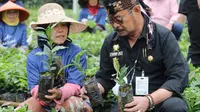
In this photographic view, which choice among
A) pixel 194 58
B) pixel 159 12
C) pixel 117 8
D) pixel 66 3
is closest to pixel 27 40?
pixel 159 12

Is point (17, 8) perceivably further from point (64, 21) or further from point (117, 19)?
point (117, 19)

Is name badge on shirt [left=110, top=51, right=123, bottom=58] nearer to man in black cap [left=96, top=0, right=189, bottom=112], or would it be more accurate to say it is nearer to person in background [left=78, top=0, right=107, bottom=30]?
man in black cap [left=96, top=0, right=189, bottom=112]

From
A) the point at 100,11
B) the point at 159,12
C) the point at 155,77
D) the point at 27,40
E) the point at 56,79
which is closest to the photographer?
the point at 56,79

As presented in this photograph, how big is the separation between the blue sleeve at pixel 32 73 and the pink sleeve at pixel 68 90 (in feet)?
0.92

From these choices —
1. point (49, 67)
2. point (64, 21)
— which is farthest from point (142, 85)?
point (64, 21)

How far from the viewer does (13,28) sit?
7.32m

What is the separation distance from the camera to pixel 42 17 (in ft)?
14.1

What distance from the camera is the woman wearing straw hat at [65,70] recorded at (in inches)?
145

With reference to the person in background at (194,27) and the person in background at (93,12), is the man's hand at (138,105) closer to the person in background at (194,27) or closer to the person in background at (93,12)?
the person in background at (194,27)

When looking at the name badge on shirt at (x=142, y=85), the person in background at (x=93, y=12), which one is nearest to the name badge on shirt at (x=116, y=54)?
the name badge on shirt at (x=142, y=85)

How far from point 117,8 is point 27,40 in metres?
3.72

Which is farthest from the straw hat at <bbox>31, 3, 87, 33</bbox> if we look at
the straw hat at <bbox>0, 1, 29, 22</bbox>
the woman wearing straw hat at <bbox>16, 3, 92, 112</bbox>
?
the straw hat at <bbox>0, 1, 29, 22</bbox>

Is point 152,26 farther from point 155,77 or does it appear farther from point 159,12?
point 159,12

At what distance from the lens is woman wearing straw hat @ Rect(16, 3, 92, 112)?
3.68 m
